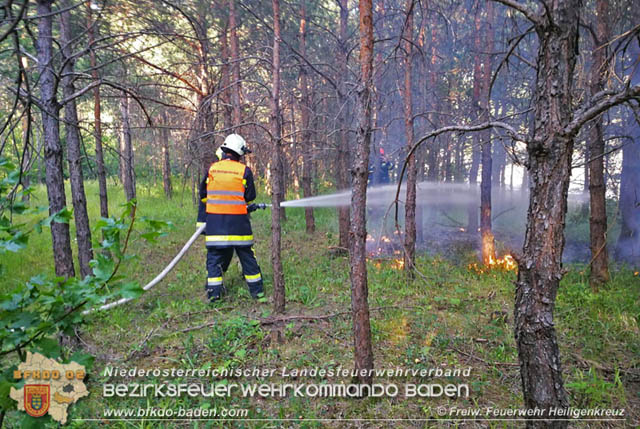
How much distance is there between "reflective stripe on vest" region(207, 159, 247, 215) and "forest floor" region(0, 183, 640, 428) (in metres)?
1.53

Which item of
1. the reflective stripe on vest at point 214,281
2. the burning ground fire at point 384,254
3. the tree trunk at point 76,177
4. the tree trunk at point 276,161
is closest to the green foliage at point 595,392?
the burning ground fire at point 384,254

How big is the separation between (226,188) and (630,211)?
10912 millimetres

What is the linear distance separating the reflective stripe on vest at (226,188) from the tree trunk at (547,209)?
14.2 feet

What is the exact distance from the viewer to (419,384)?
3332 millimetres

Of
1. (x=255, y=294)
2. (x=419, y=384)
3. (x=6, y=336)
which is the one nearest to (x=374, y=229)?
(x=255, y=294)

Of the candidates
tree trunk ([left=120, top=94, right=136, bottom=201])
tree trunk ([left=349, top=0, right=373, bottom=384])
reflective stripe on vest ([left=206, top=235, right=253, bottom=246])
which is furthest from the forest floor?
tree trunk ([left=120, top=94, right=136, bottom=201])

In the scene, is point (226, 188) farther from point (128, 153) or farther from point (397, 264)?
point (128, 153)

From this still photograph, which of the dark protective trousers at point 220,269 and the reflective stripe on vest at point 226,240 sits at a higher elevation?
the reflective stripe on vest at point 226,240

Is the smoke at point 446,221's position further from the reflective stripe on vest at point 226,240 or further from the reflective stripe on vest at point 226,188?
the reflective stripe on vest at point 226,240

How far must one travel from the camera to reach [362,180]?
295 centimetres

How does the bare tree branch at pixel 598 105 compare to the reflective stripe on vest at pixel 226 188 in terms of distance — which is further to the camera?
the reflective stripe on vest at pixel 226 188

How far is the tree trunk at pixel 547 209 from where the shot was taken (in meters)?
1.86

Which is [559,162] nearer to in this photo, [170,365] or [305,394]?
[305,394]

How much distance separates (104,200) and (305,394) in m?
6.82
